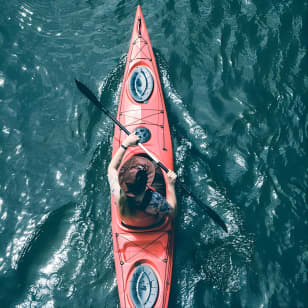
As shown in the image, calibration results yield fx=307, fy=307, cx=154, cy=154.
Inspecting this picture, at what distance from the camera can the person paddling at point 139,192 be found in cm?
366

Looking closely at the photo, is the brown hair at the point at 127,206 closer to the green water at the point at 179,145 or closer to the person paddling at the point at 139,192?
the person paddling at the point at 139,192

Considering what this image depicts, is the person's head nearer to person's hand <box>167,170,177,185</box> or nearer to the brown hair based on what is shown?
the brown hair

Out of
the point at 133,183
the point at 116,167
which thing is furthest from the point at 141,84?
the point at 133,183

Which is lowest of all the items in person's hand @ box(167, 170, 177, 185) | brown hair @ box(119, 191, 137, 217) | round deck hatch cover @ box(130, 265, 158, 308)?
round deck hatch cover @ box(130, 265, 158, 308)

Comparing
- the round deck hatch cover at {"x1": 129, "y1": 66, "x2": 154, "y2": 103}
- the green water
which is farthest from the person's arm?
the round deck hatch cover at {"x1": 129, "y1": 66, "x2": 154, "y2": 103}

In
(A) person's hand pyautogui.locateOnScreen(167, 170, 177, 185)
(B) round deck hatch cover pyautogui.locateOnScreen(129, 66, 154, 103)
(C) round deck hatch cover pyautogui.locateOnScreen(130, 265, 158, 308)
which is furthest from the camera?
(B) round deck hatch cover pyautogui.locateOnScreen(129, 66, 154, 103)

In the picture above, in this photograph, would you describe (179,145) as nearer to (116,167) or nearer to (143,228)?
(116,167)

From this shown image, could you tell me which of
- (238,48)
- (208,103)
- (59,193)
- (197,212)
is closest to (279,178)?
(197,212)

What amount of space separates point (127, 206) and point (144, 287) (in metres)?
1.34

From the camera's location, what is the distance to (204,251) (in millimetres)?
5117

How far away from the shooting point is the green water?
496cm

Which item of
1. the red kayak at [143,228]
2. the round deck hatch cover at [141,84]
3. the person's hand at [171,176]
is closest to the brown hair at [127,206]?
the red kayak at [143,228]

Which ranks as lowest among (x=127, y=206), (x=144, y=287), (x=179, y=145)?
(x=144, y=287)

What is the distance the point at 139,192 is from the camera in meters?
3.76
